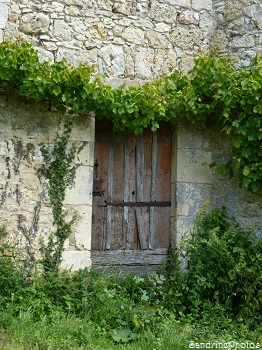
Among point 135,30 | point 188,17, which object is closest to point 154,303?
point 135,30

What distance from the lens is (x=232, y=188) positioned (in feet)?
18.4

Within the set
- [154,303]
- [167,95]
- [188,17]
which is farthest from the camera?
[188,17]

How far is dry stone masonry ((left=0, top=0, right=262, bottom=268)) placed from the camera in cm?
495

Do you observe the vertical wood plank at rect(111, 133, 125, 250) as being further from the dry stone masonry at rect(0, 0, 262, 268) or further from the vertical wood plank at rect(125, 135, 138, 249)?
the dry stone masonry at rect(0, 0, 262, 268)

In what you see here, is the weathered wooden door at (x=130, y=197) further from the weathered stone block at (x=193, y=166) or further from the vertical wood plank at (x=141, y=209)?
the weathered stone block at (x=193, y=166)

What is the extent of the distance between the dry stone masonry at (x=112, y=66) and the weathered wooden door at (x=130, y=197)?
167mm

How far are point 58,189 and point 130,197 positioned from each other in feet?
2.99

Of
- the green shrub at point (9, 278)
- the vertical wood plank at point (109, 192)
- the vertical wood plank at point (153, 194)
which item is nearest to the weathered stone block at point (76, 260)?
the vertical wood plank at point (109, 192)

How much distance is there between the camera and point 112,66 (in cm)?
543

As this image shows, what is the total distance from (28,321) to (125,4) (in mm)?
3598

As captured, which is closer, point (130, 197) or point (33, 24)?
point (33, 24)

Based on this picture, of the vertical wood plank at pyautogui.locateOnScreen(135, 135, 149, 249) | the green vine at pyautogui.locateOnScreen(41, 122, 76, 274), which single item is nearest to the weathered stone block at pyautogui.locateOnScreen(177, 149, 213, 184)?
the vertical wood plank at pyautogui.locateOnScreen(135, 135, 149, 249)

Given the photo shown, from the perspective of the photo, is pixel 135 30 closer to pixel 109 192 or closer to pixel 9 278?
pixel 109 192

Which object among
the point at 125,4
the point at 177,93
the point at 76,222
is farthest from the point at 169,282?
the point at 125,4
